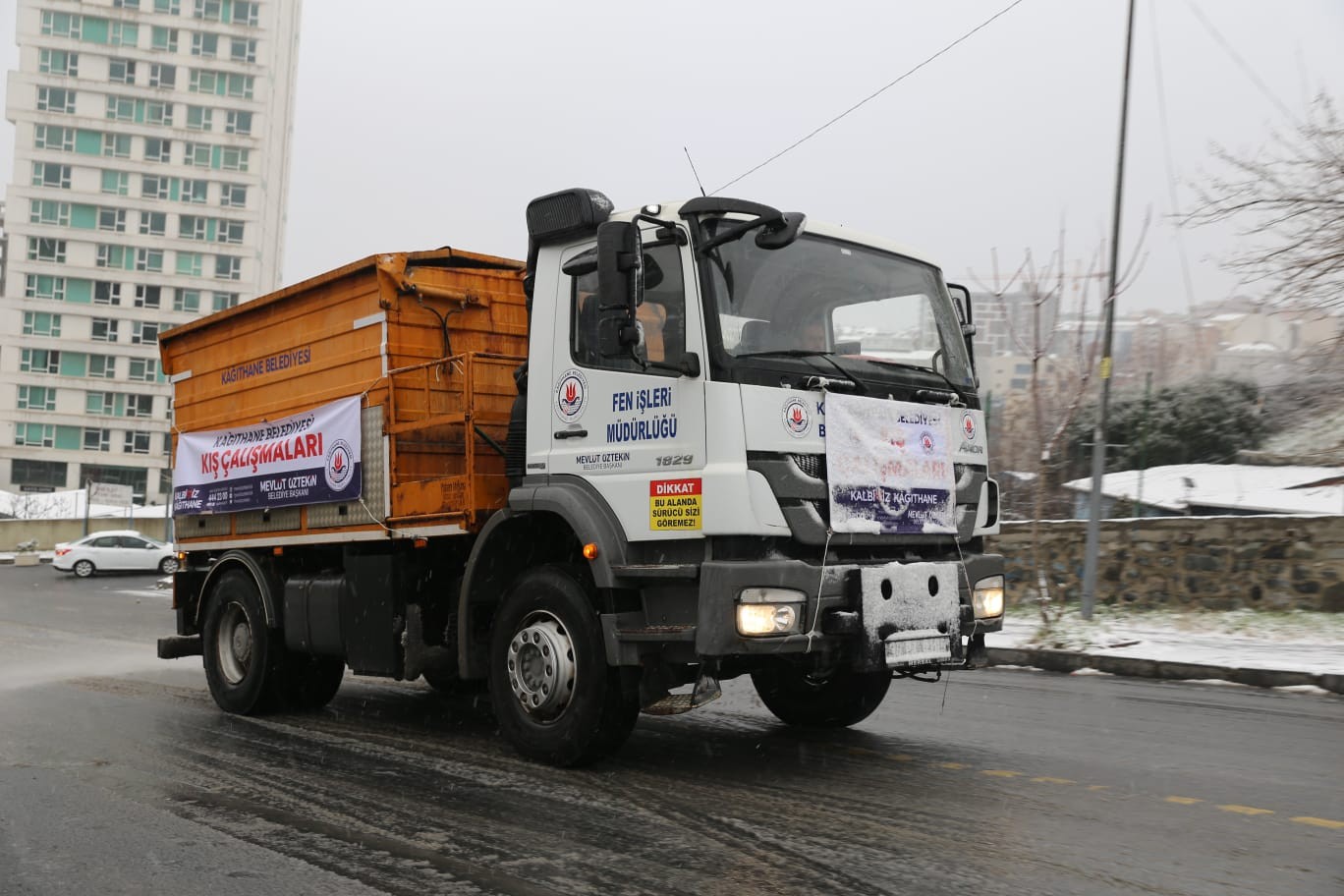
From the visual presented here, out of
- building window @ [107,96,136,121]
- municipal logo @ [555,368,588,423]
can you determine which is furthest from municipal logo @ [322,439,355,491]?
building window @ [107,96,136,121]

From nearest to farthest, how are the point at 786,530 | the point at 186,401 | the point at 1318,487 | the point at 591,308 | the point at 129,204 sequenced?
the point at 786,530 → the point at 591,308 → the point at 186,401 → the point at 1318,487 → the point at 129,204

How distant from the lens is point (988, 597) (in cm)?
654

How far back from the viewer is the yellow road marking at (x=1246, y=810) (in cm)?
527

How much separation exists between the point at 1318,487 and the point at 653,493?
44.1ft

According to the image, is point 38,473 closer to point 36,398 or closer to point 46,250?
point 36,398

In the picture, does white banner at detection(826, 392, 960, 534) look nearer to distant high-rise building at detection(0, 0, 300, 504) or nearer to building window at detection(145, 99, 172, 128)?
distant high-rise building at detection(0, 0, 300, 504)

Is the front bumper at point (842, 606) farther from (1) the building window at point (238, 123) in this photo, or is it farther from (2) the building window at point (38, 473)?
(1) the building window at point (238, 123)

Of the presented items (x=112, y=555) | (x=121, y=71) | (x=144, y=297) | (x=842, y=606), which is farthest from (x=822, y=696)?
(x=121, y=71)

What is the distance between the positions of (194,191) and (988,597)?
291 ft

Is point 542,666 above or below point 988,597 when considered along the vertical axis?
below

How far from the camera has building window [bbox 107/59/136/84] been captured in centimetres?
8481

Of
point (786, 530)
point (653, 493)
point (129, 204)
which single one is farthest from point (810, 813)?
point (129, 204)

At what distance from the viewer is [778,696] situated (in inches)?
303

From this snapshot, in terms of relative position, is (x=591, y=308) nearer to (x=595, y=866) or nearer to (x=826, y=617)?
(x=826, y=617)
